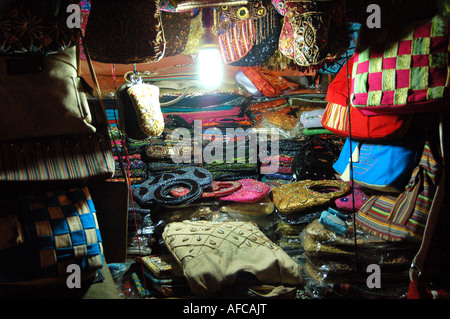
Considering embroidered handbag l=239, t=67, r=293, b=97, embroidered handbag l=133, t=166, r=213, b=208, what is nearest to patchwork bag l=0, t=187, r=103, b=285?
embroidered handbag l=133, t=166, r=213, b=208

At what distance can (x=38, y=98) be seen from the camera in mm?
1243

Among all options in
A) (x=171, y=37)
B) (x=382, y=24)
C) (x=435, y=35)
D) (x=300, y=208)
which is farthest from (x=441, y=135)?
(x=171, y=37)

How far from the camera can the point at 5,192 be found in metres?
1.34

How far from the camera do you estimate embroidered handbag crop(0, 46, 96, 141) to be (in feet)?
4.01

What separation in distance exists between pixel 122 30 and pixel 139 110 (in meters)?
0.45

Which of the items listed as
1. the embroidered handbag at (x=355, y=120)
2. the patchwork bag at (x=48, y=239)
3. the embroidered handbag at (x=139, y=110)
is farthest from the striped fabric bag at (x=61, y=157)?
the embroidered handbag at (x=355, y=120)

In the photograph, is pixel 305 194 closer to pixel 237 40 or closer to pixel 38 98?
pixel 237 40

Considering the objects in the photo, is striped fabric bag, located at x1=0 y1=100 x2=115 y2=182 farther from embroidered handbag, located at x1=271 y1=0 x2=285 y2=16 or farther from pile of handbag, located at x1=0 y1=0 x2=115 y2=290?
embroidered handbag, located at x1=271 y1=0 x2=285 y2=16

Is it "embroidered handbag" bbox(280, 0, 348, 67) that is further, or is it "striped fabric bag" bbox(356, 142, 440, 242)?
"striped fabric bag" bbox(356, 142, 440, 242)

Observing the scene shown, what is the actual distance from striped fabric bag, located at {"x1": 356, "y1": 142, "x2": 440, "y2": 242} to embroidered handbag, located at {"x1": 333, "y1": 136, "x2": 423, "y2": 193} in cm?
5

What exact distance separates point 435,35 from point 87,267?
1821mm

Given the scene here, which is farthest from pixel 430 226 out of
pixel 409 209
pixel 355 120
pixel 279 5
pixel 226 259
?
pixel 279 5

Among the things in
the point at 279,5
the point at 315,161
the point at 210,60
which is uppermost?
the point at 279,5
